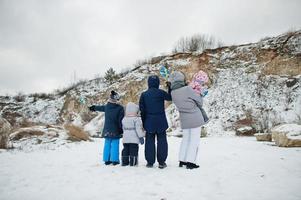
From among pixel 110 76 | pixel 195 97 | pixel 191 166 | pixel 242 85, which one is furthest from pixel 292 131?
pixel 110 76

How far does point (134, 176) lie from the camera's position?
429cm

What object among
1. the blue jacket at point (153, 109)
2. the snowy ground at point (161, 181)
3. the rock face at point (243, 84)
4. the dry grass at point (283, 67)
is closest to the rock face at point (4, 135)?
the snowy ground at point (161, 181)

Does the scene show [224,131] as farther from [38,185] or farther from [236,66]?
[38,185]

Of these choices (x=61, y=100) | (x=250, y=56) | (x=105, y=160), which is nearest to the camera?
(x=105, y=160)

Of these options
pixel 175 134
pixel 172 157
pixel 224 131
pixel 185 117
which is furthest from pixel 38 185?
pixel 224 131

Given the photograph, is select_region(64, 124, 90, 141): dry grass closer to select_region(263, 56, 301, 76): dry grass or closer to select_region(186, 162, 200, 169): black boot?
select_region(186, 162, 200, 169): black boot

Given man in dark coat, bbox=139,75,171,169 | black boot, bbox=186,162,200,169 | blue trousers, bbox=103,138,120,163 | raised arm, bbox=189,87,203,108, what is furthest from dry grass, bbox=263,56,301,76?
blue trousers, bbox=103,138,120,163

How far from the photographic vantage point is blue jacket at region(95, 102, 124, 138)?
5.64 meters

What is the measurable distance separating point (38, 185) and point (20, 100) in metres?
31.9

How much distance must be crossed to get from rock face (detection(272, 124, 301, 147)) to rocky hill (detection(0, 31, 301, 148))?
14.1ft

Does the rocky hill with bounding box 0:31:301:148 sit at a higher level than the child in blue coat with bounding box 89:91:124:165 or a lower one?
higher

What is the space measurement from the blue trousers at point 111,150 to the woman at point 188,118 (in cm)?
142

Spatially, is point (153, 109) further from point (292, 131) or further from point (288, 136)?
point (292, 131)

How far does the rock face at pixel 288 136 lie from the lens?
23.4 ft
